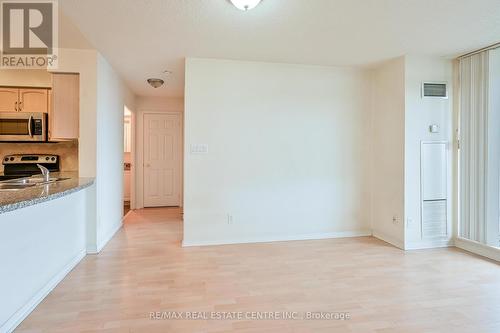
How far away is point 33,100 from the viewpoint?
396cm

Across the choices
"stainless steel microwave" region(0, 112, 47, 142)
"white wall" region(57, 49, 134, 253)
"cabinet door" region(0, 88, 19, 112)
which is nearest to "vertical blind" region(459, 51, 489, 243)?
"white wall" region(57, 49, 134, 253)

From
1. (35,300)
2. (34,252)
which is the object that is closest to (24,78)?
(34,252)

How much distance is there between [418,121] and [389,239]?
62.7 inches

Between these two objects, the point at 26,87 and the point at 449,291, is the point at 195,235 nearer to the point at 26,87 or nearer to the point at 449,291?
the point at 449,291

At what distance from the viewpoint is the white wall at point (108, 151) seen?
11.5 feet

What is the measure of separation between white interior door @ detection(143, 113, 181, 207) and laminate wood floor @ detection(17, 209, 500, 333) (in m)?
2.72

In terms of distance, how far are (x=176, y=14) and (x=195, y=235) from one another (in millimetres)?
2533

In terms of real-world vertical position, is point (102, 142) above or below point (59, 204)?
above

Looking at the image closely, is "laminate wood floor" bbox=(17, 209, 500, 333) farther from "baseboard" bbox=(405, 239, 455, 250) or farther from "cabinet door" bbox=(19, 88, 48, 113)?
"cabinet door" bbox=(19, 88, 48, 113)

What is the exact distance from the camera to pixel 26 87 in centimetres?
395

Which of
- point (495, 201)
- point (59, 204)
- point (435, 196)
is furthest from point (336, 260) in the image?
point (59, 204)

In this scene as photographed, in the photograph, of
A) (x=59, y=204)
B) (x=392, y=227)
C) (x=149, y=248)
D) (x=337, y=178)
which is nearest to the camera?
(x=59, y=204)

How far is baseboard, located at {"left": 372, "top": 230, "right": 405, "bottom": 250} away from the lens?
3.68 m

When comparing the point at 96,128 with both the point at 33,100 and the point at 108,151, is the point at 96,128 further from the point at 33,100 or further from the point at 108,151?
the point at 33,100
